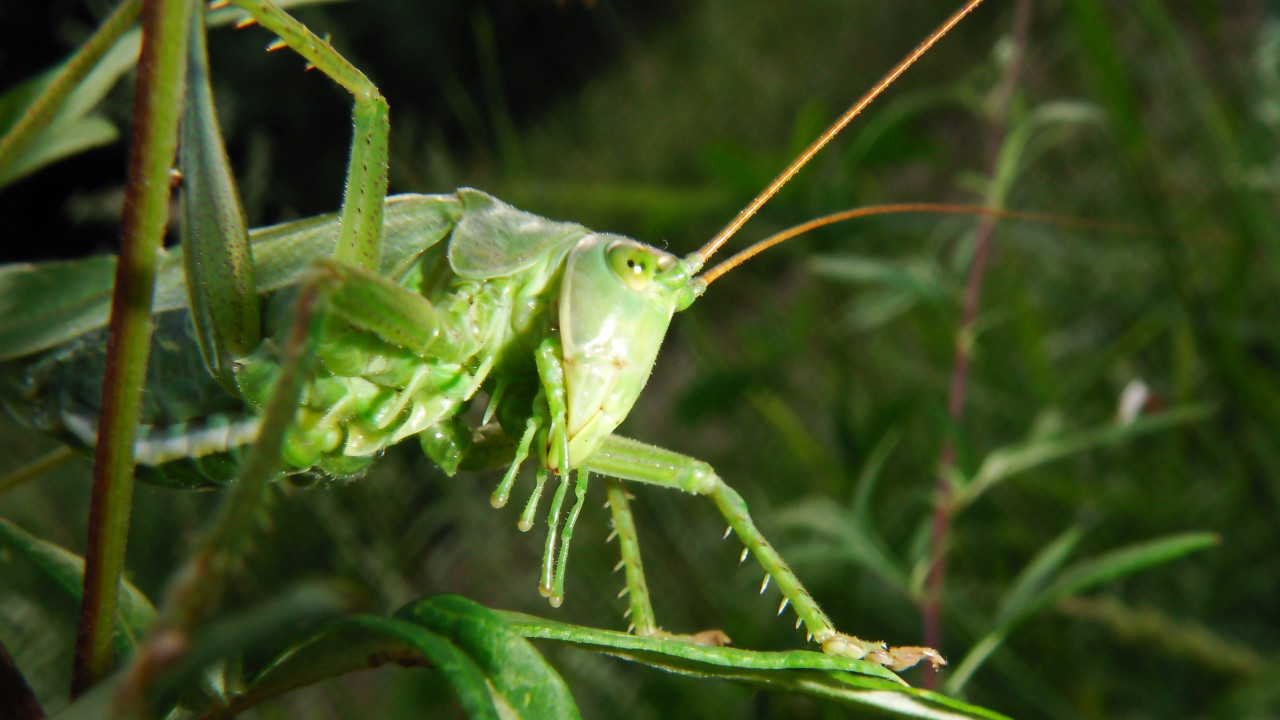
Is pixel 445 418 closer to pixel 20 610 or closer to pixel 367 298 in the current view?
pixel 367 298

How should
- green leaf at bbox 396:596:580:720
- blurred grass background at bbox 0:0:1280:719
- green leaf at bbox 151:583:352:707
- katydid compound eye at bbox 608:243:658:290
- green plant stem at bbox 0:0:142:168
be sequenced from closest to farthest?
green leaf at bbox 151:583:352:707
green leaf at bbox 396:596:580:720
green plant stem at bbox 0:0:142:168
katydid compound eye at bbox 608:243:658:290
blurred grass background at bbox 0:0:1280:719

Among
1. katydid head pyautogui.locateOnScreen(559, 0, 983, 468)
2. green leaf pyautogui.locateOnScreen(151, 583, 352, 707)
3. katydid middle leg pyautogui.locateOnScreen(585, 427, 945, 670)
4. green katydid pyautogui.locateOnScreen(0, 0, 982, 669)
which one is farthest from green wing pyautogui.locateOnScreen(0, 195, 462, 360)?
green leaf pyautogui.locateOnScreen(151, 583, 352, 707)

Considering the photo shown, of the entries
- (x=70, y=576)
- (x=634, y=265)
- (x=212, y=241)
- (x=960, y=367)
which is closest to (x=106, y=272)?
(x=212, y=241)

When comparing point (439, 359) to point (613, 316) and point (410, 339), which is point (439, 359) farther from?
point (613, 316)

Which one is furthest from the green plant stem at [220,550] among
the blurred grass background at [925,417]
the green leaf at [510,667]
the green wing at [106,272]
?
the blurred grass background at [925,417]

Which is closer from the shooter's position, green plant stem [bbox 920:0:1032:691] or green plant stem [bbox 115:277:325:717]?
green plant stem [bbox 115:277:325:717]

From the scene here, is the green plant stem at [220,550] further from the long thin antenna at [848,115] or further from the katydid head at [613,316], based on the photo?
the long thin antenna at [848,115]

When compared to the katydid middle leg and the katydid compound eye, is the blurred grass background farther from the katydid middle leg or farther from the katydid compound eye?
the katydid compound eye
